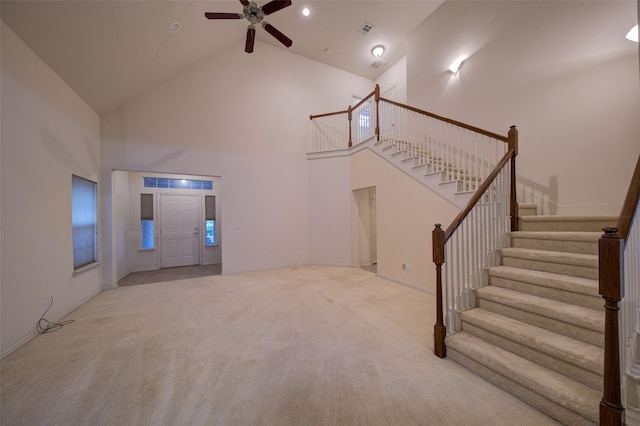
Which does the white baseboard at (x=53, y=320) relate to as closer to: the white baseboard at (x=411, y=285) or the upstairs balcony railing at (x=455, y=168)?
the upstairs balcony railing at (x=455, y=168)

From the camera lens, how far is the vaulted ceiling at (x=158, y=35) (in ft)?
8.64

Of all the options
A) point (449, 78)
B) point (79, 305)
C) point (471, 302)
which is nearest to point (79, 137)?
point (79, 305)

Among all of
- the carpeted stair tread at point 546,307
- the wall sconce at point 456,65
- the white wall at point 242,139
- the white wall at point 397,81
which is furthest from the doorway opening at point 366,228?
the carpeted stair tread at point 546,307

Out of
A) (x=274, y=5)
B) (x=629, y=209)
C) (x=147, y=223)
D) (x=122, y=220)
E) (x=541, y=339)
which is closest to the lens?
(x=629, y=209)

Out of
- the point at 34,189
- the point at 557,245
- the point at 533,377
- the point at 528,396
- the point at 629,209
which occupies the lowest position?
the point at 528,396

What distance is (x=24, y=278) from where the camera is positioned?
2.56 m

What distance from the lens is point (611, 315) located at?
128 centimetres

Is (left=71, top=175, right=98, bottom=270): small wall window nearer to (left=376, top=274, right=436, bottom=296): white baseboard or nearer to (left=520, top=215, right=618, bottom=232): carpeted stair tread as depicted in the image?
(left=376, top=274, right=436, bottom=296): white baseboard

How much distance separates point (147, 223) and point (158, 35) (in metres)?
4.23

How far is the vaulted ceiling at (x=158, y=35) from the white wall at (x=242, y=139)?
35 cm

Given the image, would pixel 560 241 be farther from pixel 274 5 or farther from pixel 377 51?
pixel 377 51

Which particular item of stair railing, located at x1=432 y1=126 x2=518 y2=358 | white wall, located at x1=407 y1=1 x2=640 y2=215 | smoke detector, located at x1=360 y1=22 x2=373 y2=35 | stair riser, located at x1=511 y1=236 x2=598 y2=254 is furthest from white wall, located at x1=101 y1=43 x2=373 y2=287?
stair riser, located at x1=511 y1=236 x2=598 y2=254

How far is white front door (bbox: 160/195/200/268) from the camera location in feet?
20.5

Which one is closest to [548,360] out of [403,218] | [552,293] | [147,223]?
[552,293]
